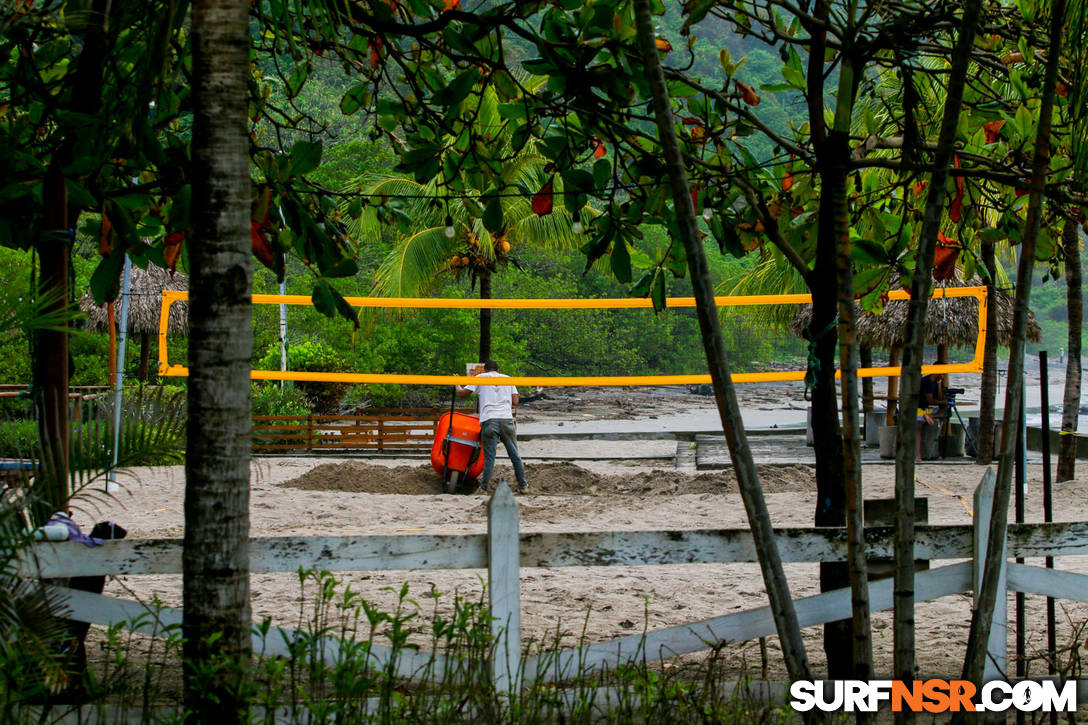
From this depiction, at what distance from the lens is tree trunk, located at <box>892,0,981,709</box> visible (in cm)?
218

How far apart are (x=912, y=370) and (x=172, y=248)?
2.70 metres

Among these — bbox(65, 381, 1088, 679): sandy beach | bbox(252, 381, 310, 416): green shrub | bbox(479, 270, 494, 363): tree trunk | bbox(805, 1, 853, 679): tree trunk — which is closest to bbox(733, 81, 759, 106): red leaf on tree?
bbox(805, 1, 853, 679): tree trunk

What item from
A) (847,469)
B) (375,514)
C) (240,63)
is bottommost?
(375,514)

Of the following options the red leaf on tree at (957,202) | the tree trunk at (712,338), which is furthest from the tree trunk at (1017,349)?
the red leaf on tree at (957,202)

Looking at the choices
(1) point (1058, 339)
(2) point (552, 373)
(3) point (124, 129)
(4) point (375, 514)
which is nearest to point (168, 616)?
(3) point (124, 129)

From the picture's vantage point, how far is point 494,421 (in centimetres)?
1023

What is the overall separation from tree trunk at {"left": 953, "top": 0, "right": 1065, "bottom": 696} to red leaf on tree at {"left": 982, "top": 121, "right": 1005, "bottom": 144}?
1717mm

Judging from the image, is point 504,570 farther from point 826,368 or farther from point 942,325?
point 942,325

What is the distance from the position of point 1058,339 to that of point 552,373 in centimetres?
6232

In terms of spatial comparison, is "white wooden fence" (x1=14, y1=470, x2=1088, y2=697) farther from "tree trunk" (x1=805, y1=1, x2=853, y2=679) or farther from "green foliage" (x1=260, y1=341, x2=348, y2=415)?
"green foliage" (x1=260, y1=341, x2=348, y2=415)

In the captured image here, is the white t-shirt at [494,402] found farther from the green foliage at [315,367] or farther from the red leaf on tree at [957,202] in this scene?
the green foliage at [315,367]

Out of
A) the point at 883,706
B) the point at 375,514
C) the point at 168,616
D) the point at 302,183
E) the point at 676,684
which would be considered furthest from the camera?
the point at 375,514

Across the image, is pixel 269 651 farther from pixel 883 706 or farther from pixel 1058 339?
pixel 1058 339

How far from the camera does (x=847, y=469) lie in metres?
2.28
